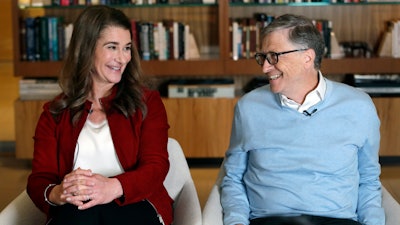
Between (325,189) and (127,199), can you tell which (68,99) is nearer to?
(127,199)

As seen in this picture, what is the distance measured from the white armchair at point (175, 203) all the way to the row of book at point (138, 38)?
2.27 metres

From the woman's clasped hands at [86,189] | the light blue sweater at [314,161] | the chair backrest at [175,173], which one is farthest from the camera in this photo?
the chair backrest at [175,173]

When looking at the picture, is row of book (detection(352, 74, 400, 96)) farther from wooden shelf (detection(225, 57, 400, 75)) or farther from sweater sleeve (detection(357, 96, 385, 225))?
sweater sleeve (detection(357, 96, 385, 225))

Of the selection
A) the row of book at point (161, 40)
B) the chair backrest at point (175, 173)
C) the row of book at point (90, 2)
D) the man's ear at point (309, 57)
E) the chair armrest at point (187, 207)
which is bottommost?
the chair armrest at point (187, 207)

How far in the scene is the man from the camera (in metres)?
2.69

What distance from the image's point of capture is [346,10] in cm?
544

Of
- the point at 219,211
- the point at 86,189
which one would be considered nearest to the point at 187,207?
the point at 219,211

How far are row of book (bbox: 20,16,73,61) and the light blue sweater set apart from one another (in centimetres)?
276

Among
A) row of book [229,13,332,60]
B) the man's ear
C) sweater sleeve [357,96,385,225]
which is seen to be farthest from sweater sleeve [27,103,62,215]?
row of book [229,13,332,60]

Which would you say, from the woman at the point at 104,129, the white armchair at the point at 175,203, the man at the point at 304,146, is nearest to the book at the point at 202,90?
the white armchair at the point at 175,203

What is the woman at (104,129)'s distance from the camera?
272 cm

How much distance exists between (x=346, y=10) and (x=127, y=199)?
3241 mm

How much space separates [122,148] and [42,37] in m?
2.69

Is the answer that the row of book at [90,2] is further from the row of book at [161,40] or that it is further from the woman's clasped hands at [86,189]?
the woman's clasped hands at [86,189]
